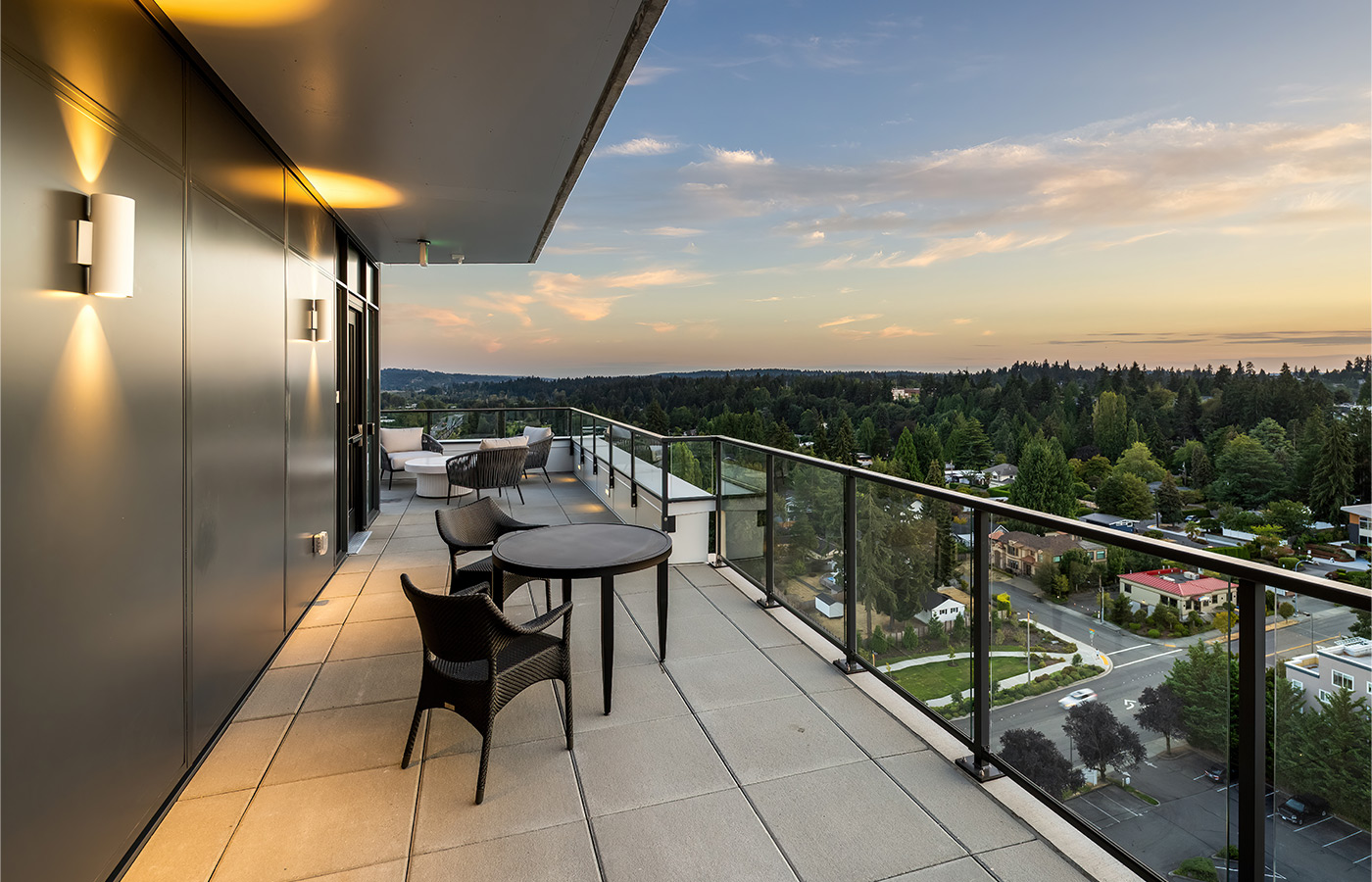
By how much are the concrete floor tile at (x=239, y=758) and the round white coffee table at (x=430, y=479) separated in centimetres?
565

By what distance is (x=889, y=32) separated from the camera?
57.5ft

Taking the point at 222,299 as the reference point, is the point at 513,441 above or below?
below

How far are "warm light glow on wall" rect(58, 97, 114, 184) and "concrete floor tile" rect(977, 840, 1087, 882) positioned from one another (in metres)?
3.15

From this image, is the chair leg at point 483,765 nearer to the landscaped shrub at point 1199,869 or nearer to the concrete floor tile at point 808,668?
the concrete floor tile at point 808,668

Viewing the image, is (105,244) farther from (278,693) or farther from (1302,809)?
(1302,809)

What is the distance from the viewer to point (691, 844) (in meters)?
1.96

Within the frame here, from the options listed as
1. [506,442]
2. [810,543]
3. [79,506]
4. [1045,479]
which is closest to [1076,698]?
[810,543]

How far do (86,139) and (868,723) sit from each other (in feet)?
10.6

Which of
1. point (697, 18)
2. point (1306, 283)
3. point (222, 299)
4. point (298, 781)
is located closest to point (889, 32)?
point (697, 18)

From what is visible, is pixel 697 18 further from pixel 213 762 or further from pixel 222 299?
pixel 213 762

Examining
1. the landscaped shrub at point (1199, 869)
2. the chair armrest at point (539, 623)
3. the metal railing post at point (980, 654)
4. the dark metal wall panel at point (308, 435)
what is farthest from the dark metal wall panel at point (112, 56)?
the landscaped shrub at point (1199, 869)

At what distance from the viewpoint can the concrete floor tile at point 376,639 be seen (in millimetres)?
3467

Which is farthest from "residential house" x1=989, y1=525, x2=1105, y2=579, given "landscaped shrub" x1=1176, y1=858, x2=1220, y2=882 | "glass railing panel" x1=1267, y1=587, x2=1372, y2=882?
Answer: "landscaped shrub" x1=1176, y1=858, x2=1220, y2=882

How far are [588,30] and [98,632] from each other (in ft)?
8.28
